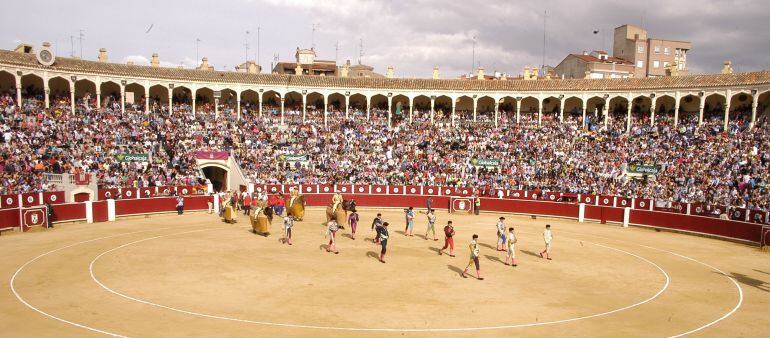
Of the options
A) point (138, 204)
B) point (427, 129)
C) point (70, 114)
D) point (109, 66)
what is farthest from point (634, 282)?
point (109, 66)

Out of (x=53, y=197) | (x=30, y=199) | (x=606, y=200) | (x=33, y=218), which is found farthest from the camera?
(x=606, y=200)

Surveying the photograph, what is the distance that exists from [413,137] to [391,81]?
23.5ft

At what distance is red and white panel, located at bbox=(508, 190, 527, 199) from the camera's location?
3403 cm

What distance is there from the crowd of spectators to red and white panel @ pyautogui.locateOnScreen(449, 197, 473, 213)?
189 inches

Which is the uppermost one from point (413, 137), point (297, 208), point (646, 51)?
point (646, 51)

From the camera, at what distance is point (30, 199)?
2644 cm

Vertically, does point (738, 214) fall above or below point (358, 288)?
above

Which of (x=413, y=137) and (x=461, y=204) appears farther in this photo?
(x=413, y=137)

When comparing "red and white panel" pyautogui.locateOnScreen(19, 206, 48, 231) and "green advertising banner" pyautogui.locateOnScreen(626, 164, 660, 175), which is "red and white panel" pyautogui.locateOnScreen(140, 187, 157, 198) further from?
"green advertising banner" pyautogui.locateOnScreen(626, 164, 660, 175)

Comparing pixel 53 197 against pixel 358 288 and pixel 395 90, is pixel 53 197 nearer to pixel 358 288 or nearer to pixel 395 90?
pixel 358 288

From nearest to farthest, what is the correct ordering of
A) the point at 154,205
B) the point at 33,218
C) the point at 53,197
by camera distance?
the point at 33,218 → the point at 53,197 → the point at 154,205

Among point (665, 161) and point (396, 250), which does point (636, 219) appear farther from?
point (396, 250)

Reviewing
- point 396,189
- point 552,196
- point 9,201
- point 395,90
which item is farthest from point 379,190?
point 9,201

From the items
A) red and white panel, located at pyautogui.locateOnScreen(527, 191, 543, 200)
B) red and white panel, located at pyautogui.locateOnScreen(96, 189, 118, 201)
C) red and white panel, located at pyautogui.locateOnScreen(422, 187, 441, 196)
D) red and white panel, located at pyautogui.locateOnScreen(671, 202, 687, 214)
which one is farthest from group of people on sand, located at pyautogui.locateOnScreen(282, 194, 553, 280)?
red and white panel, located at pyautogui.locateOnScreen(671, 202, 687, 214)
